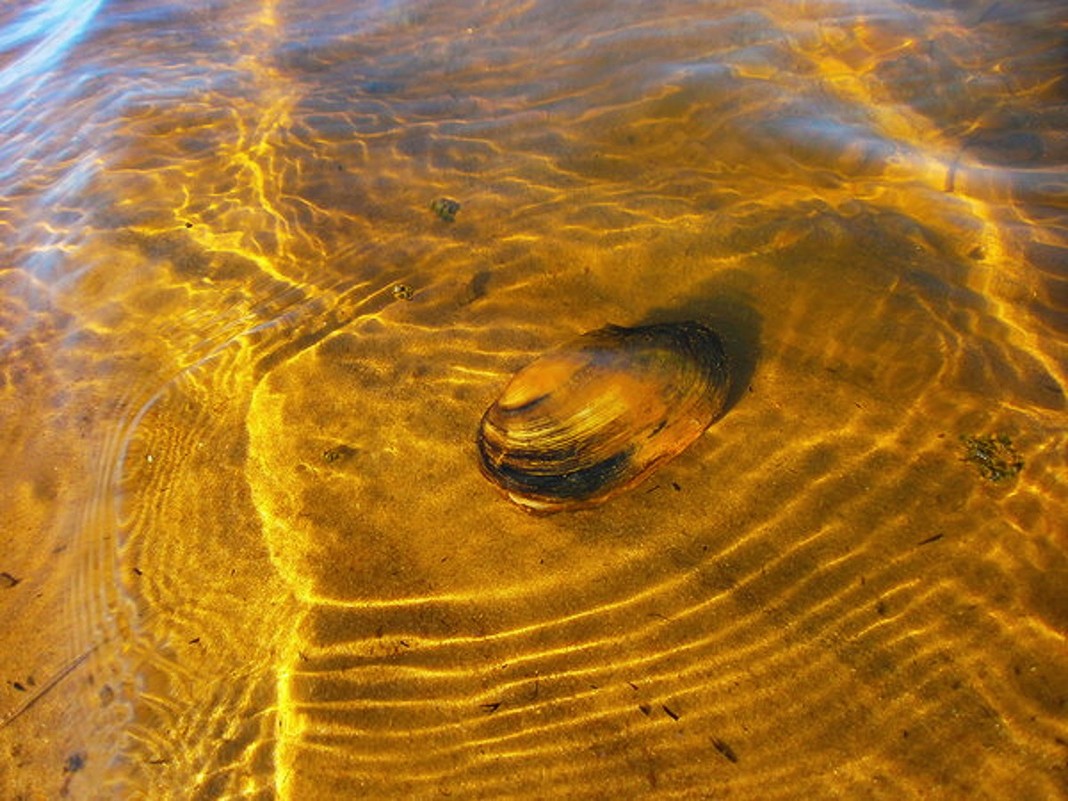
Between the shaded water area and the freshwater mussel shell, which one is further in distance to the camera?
the freshwater mussel shell

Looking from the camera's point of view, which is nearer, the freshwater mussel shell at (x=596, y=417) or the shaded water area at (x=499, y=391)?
the shaded water area at (x=499, y=391)

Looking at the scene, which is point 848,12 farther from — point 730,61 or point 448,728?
point 448,728

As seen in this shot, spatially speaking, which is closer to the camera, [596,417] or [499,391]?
[596,417]

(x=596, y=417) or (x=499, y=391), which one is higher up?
(x=596, y=417)
